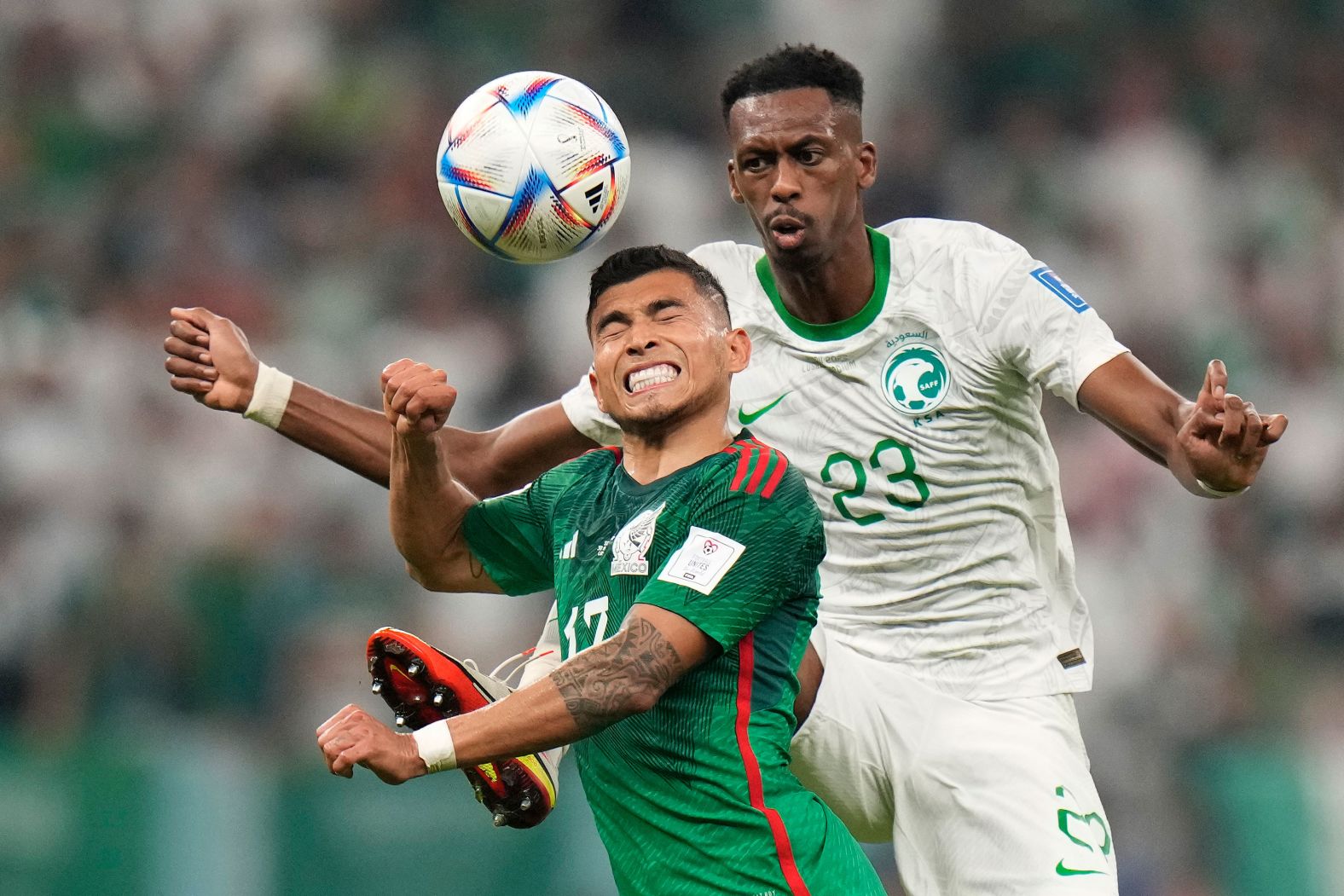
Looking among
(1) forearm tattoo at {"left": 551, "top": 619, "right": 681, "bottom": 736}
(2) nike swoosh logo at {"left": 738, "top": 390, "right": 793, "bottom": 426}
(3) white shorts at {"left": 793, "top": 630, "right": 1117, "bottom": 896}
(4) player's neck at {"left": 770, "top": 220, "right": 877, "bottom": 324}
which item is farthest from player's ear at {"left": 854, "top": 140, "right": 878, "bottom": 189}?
(1) forearm tattoo at {"left": 551, "top": 619, "right": 681, "bottom": 736}

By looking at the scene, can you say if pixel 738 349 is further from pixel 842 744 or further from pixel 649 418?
pixel 842 744

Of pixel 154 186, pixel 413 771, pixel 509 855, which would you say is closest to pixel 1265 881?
pixel 509 855

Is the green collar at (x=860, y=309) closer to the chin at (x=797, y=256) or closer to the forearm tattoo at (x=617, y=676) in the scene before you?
the chin at (x=797, y=256)

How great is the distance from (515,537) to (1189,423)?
1.70 m

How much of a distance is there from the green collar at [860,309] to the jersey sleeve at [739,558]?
95cm

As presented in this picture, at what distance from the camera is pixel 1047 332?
16.2ft

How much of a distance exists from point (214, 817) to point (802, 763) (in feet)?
13.2

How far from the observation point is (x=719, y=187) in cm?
1101

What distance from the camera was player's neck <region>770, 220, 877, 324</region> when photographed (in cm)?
515

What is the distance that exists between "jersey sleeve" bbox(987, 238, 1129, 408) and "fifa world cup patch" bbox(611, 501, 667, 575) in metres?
1.24

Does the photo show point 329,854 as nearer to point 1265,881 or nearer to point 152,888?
point 152,888

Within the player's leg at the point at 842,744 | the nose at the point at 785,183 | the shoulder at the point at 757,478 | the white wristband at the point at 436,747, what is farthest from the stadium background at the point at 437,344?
the white wristband at the point at 436,747

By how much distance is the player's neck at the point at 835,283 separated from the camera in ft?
16.9

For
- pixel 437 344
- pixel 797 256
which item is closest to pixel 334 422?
pixel 797 256
